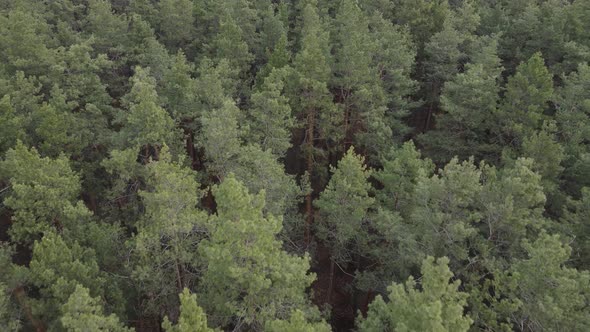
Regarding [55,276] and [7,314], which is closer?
[55,276]

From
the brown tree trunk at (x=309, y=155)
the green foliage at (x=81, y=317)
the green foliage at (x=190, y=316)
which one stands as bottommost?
the brown tree trunk at (x=309, y=155)

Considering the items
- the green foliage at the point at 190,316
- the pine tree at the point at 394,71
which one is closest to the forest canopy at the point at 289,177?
the green foliage at the point at 190,316

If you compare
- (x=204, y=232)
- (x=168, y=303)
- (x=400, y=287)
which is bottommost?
(x=168, y=303)

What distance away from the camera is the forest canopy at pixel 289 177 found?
51.6ft

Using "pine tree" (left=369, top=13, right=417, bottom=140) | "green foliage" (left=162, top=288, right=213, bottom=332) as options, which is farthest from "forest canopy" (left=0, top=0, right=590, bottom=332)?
"pine tree" (left=369, top=13, right=417, bottom=140)

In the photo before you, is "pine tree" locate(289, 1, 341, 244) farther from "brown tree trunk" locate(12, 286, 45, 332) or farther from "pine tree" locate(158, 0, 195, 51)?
"brown tree trunk" locate(12, 286, 45, 332)

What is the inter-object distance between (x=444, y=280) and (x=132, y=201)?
1558 centimetres

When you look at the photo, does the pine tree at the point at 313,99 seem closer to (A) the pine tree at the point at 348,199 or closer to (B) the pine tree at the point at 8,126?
(A) the pine tree at the point at 348,199

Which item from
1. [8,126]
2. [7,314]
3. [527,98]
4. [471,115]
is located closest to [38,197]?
[7,314]

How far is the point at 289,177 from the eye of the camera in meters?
23.3

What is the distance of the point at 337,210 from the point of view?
21766mm

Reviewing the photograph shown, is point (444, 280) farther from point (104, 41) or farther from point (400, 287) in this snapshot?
point (104, 41)

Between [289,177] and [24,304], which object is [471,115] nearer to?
[289,177]

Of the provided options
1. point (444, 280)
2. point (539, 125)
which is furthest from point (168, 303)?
point (539, 125)
